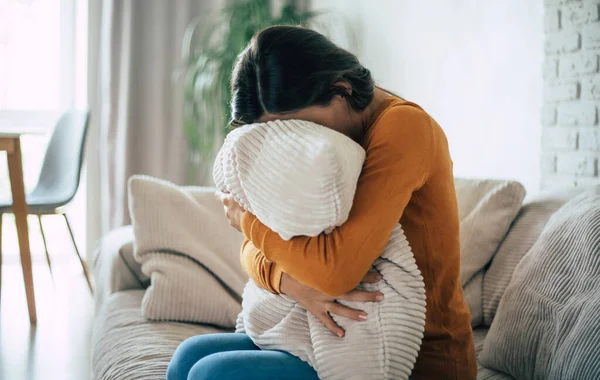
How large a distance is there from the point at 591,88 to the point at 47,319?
8.62ft

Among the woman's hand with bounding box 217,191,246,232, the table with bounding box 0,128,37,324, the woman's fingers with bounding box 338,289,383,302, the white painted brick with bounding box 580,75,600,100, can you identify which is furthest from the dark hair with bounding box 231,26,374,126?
the table with bounding box 0,128,37,324

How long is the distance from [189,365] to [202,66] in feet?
9.50

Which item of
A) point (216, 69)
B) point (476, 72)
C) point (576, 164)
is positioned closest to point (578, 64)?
point (576, 164)

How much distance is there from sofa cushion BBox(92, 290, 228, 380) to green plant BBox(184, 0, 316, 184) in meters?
1.97

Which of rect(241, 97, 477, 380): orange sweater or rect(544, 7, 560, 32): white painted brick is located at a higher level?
rect(544, 7, 560, 32): white painted brick

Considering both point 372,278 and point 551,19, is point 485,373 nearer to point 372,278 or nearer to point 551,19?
point 372,278

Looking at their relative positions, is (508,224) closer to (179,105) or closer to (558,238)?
(558,238)

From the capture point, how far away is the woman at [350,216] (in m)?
1.06

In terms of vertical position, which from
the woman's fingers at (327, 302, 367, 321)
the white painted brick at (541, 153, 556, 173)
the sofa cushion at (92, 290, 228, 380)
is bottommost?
the sofa cushion at (92, 290, 228, 380)

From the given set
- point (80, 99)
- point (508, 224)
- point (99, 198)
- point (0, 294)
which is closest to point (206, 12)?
point (80, 99)

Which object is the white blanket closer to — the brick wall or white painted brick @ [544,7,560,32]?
the brick wall

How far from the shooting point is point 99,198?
4.46 metres

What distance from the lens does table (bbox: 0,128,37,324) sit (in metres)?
3.01

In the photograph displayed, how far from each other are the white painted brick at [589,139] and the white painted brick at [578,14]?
33cm
